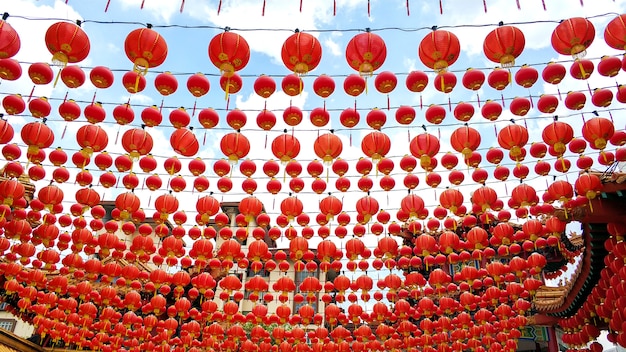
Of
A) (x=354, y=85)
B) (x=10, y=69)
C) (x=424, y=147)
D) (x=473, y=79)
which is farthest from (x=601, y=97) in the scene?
(x=10, y=69)

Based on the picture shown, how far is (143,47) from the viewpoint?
570 centimetres

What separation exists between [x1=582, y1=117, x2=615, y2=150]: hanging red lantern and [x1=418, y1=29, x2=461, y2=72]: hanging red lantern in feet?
10.2

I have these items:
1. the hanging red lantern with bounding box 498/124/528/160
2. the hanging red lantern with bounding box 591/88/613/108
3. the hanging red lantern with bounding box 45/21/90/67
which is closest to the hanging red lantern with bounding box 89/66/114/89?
the hanging red lantern with bounding box 45/21/90/67

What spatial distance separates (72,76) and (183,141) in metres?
2.03

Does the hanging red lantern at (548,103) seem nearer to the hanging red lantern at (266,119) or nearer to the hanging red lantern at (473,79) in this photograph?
the hanging red lantern at (473,79)

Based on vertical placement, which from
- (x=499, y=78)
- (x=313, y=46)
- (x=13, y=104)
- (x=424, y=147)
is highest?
(x=499, y=78)

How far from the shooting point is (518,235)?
37.2 feet

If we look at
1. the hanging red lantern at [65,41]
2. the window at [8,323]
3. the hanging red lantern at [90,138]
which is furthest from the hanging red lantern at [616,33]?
the window at [8,323]

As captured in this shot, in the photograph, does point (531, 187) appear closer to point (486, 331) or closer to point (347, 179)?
point (347, 179)

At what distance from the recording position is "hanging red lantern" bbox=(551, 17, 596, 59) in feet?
18.0

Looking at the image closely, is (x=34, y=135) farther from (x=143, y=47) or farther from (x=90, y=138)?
(x=143, y=47)

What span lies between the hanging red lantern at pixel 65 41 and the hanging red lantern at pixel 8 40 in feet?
1.75

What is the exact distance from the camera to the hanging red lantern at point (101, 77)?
6449mm

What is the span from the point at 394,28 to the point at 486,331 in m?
13.1
